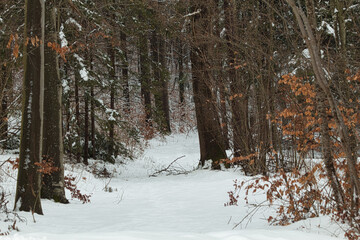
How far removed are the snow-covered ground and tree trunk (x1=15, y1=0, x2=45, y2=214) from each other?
1.05 ft

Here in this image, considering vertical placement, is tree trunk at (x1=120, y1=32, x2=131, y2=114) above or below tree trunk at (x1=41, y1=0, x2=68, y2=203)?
above

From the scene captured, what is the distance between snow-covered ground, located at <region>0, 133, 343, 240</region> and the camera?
437cm

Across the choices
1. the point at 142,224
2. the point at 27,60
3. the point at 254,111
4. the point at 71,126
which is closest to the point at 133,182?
the point at 71,126

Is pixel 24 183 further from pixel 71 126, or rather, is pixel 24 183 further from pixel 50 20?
pixel 71 126

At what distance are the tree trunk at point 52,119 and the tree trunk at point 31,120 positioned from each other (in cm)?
132

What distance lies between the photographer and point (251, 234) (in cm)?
426

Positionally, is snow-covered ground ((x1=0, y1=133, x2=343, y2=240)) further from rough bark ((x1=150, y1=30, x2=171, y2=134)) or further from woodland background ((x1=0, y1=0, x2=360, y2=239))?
rough bark ((x1=150, y1=30, x2=171, y2=134))

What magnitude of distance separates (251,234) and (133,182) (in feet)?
25.1

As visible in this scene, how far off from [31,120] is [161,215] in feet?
8.96

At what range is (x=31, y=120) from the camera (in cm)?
591

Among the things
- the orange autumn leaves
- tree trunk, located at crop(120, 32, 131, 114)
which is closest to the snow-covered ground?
the orange autumn leaves

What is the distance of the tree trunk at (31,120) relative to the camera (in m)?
5.90

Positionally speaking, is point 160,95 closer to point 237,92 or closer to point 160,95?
point 160,95

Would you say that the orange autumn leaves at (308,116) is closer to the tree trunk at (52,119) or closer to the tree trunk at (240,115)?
the tree trunk at (52,119)
